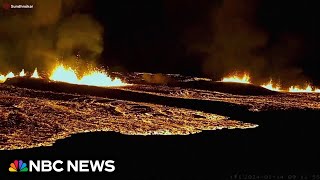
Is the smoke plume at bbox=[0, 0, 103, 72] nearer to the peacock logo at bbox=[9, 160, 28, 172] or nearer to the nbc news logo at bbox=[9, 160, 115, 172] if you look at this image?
the nbc news logo at bbox=[9, 160, 115, 172]

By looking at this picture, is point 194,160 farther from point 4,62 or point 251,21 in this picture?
point 251,21

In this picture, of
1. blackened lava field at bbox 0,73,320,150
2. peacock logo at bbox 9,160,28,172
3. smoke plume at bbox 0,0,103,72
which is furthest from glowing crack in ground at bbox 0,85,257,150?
smoke plume at bbox 0,0,103,72

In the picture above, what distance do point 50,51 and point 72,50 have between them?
1888 millimetres

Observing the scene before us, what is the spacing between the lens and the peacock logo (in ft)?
24.6

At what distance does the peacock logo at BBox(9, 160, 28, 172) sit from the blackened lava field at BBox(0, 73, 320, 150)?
1418 mm

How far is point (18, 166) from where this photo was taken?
762 centimetres

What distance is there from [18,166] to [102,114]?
22.7ft

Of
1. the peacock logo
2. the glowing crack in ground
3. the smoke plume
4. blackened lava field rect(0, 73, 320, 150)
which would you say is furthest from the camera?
the smoke plume

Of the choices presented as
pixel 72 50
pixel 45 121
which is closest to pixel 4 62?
pixel 72 50

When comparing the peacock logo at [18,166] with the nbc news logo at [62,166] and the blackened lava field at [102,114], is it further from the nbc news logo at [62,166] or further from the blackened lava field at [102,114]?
the blackened lava field at [102,114]

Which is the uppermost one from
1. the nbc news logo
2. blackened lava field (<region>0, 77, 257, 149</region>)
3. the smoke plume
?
the smoke plume

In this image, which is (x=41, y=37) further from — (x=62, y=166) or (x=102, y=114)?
(x=62, y=166)

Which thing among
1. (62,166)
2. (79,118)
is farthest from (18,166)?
(79,118)

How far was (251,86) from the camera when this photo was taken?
27891 mm
